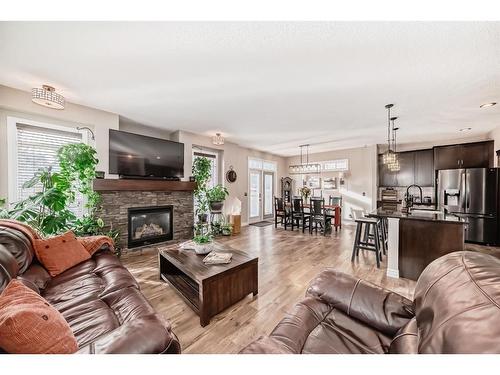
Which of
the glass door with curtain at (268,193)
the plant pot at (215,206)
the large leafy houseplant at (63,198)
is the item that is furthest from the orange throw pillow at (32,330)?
the glass door with curtain at (268,193)

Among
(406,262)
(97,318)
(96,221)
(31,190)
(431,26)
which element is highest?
(431,26)

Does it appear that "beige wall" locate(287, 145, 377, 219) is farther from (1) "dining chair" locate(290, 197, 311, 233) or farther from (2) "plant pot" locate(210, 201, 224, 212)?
(2) "plant pot" locate(210, 201, 224, 212)

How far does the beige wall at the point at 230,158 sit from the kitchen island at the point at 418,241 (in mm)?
3942

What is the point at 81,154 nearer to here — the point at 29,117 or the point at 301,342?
the point at 29,117

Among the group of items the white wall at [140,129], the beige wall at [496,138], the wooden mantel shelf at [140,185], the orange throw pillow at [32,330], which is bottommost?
the orange throw pillow at [32,330]

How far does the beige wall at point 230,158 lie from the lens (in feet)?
15.4

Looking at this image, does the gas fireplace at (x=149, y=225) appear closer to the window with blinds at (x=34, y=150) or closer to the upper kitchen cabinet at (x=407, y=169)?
the window with blinds at (x=34, y=150)

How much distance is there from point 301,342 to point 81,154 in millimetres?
3535

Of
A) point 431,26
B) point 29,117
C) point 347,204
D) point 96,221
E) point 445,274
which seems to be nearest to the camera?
point 445,274

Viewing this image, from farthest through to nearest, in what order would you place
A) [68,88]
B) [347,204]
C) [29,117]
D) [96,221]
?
[347,204], [96,221], [29,117], [68,88]

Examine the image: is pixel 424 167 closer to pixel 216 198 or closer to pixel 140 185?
pixel 216 198

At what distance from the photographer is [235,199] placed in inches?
230

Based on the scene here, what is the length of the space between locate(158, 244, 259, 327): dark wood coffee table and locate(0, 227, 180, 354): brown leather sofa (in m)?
0.50
